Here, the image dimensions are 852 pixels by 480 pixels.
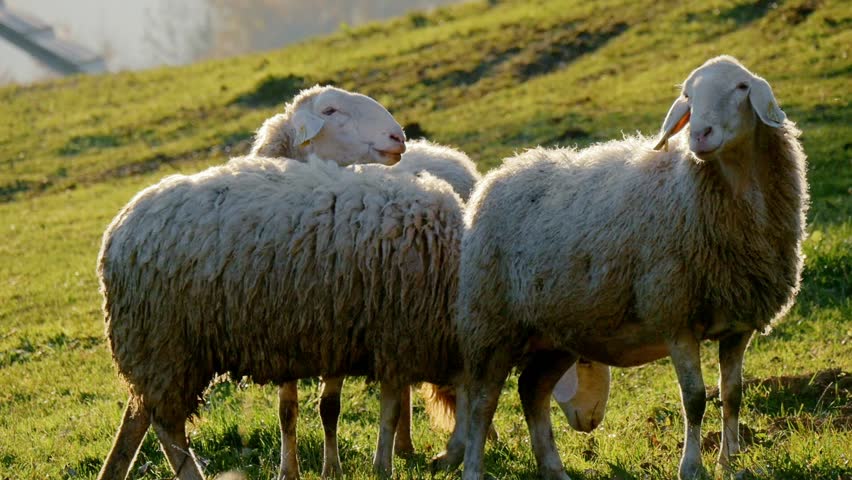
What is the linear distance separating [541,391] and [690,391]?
94cm

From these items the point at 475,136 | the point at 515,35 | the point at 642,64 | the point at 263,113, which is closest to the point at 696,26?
the point at 642,64

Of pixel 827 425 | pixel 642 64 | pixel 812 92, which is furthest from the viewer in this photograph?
pixel 642 64

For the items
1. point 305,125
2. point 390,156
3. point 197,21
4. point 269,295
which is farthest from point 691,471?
point 197,21

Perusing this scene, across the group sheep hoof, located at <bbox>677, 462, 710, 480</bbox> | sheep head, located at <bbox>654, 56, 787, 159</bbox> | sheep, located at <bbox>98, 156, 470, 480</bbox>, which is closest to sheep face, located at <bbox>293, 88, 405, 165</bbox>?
sheep, located at <bbox>98, 156, 470, 480</bbox>

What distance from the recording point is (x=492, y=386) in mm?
5441

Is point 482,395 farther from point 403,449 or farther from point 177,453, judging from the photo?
point 177,453

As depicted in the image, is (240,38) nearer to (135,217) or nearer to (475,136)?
(475,136)

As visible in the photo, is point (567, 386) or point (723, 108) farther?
point (567, 386)

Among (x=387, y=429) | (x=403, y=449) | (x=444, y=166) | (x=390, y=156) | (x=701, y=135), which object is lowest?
(x=403, y=449)

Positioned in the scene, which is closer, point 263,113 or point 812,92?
point 812,92

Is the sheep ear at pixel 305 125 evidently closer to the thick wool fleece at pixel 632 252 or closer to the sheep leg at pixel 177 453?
the thick wool fleece at pixel 632 252

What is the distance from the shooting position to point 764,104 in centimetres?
487

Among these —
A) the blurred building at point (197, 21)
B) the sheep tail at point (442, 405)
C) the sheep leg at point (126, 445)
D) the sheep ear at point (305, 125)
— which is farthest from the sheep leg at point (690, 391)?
the blurred building at point (197, 21)

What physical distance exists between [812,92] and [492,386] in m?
8.52
